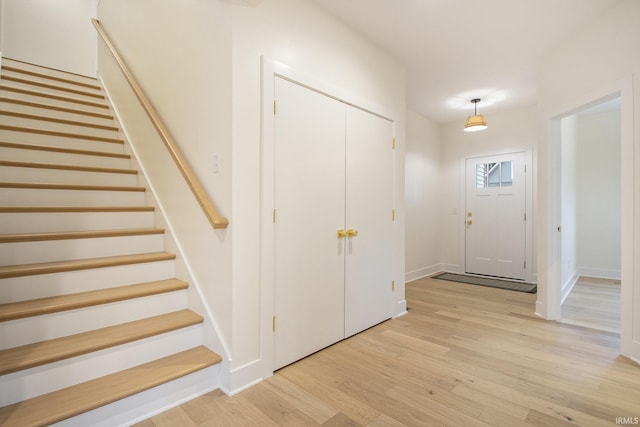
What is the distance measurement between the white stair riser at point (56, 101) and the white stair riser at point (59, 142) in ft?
2.54

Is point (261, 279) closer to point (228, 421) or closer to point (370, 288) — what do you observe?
point (228, 421)

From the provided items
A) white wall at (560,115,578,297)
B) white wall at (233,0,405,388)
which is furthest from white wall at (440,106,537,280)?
white wall at (233,0,405,388)

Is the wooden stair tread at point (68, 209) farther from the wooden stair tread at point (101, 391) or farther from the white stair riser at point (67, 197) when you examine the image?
the wooden stair tread at point (101, 391)

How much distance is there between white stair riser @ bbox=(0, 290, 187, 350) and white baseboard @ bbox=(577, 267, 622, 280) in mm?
6552

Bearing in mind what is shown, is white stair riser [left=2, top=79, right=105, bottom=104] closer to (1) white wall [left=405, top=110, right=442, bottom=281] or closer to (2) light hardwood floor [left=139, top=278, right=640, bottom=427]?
(2) light hardwood floor [left=139, top=278, right=640, bottom=427]

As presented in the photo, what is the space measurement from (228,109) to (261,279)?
3.67 feet

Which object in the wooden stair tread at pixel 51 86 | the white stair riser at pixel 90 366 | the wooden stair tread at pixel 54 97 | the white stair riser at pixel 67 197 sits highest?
the wooden stair tread at pixel 51 86

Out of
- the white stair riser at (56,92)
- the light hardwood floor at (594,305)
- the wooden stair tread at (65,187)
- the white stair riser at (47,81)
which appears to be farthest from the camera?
the white stair riser at (47,81)

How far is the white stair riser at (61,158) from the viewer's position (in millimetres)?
2629

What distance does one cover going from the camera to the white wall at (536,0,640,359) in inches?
92.6

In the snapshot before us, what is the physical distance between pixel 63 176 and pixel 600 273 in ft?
25.3

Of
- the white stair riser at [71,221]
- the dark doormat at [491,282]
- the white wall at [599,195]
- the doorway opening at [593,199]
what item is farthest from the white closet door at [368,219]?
the white wall at [599,195]

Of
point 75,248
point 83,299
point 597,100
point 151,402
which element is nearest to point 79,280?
point 83,299

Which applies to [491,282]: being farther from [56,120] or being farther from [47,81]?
[47,81]
